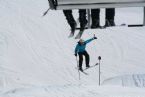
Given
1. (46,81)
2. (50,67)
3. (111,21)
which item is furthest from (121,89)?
(50,67)

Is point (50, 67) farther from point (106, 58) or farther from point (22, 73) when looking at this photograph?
point (106, 58)

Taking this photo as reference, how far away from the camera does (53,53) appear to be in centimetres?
2164

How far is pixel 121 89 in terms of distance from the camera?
13.1m

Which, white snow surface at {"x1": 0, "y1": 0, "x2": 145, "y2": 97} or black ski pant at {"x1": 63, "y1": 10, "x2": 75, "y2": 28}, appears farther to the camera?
white snow surface at {"x1": 0, "y1": 0, "x2": 145, "y2": 97}

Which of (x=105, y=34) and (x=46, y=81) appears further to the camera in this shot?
(x=105, y=34)

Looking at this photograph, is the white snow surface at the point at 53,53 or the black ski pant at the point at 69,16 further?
the white snow surface at the point at 53,53

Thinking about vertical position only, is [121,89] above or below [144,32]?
above

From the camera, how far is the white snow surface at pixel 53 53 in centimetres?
1772

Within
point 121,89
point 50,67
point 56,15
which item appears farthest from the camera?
point 56,15

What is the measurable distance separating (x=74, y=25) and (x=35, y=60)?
6.37m

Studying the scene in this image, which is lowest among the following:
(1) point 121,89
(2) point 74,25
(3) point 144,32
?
(3) point 144,32

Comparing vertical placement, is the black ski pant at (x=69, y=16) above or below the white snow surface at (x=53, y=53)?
above

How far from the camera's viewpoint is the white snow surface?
58.1 ft

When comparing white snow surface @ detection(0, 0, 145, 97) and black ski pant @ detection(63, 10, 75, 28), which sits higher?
black ski pant @ detection(63, 10, 75, 28)
